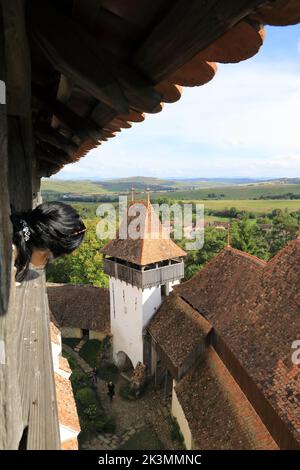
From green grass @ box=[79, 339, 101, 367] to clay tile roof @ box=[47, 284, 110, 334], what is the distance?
1032mm

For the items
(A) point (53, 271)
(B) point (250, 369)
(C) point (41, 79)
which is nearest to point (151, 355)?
(B) point (250, 369)

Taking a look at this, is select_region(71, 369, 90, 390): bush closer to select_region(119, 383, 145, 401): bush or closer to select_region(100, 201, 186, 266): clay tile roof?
select_region(119, 383, 145, 401): bush

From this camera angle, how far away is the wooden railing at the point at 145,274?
57.6 ft

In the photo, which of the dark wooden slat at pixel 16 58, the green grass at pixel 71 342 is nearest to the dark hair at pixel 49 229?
the dark wooden slat at pixel 16 58

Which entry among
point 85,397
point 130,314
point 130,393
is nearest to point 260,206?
point 130,314

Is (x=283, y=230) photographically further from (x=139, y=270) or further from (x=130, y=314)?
(x=139, y=270)

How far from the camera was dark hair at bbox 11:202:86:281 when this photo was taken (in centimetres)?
192

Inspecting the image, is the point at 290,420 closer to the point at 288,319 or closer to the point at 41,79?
the point at 288,319

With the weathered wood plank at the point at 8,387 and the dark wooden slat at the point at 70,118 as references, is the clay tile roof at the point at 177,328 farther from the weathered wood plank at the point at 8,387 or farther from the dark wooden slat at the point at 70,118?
the weathered wood plank at the point at 8,387

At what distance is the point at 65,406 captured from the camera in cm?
1009

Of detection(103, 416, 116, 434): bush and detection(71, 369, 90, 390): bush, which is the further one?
detection(71, 369, 90, 390): bush

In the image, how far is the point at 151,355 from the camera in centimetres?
1797

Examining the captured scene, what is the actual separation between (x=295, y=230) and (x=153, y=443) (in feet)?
117

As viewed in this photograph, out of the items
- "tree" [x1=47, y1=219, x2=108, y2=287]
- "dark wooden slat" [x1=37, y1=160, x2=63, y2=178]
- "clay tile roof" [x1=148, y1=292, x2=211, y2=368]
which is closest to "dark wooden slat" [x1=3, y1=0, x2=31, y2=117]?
"dark wooden slat" [x1=37, y1=160, x2=63, y2=178]
